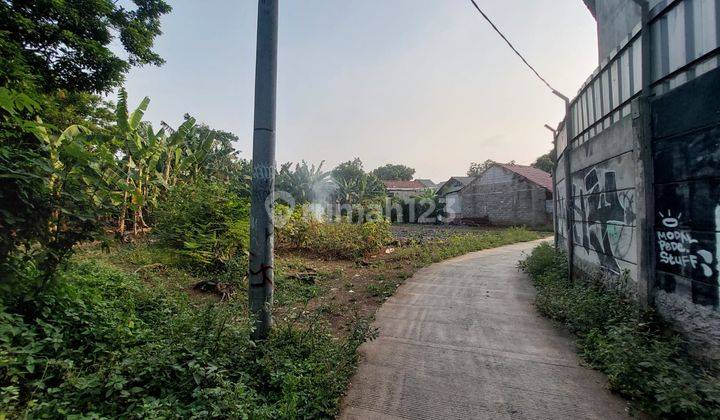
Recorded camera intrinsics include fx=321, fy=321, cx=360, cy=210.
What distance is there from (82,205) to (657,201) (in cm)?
530

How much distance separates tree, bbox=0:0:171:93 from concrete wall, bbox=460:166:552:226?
21166mm

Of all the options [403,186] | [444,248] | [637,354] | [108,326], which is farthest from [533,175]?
[108,326]

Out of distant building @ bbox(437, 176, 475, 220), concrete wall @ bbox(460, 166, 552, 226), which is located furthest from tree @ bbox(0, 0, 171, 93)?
distant building @ bbox(437, 176, 475, 220)

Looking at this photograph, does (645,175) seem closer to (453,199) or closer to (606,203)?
(606,203)

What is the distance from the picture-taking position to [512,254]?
10742 mm

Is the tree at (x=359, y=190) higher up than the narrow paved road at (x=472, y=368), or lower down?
higher up

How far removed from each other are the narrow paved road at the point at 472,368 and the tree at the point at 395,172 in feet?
210

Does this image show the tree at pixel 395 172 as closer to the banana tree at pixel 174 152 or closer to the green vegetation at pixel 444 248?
the green vegetation at pixel 444 248

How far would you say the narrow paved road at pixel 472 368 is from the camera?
2463 millimetres

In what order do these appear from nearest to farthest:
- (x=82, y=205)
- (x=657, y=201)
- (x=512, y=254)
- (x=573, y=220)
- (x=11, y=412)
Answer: (x=11, y=412) → (x=82, y=205) → (x=657, y=201) → (x=573, y=220) → (x=512, y=254)

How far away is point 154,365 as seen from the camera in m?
2.32

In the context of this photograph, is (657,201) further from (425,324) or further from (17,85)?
(17,85)

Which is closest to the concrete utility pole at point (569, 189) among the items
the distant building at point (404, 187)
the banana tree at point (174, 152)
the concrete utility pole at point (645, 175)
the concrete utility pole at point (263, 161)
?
the concrete utility pole at point (645, 175)

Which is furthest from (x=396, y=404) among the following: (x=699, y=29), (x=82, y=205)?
(x=699, y=29)
